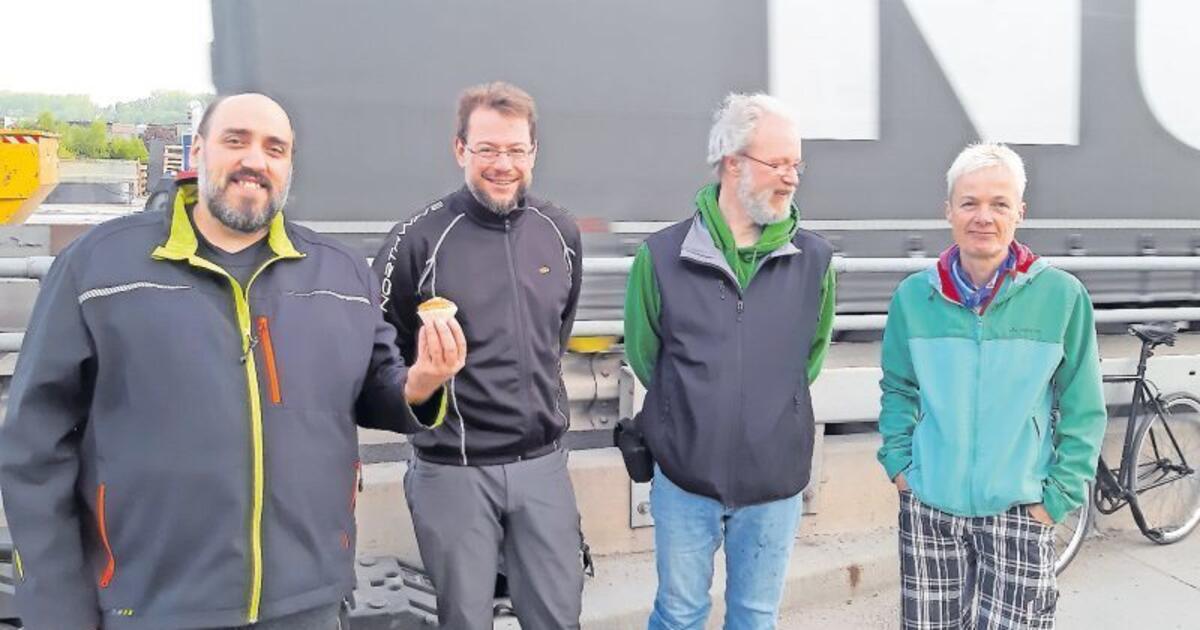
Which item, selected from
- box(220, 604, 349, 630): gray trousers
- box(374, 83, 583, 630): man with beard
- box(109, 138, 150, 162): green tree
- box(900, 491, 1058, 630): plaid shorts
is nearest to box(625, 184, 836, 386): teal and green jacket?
box(374, 83, 583, 630): man with beard

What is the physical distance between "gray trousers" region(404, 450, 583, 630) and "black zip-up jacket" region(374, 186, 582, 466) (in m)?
0.06

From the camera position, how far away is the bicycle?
14.9 feet

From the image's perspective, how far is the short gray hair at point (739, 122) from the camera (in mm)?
2609

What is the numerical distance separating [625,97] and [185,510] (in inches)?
105

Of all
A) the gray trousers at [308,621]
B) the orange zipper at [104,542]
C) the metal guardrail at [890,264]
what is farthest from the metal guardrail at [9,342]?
the gray trousers at [308,621]

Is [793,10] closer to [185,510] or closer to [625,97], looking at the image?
[625,97]

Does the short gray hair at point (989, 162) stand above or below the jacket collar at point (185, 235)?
above

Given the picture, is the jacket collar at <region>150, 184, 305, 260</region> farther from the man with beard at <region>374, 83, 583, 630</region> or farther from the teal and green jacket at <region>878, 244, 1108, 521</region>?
the teal and green jacket at <region>878, 244, 1108, 521</region>

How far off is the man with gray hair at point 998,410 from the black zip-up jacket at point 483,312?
1.01m

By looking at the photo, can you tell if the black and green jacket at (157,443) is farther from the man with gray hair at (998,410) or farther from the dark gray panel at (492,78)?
the dark gray panel at (492,78)

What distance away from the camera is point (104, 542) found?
5.96 feet

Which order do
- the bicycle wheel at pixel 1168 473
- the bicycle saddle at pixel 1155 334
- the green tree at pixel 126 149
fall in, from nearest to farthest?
the bicycle saddle at pixel 1155 334 → the bicycle wheel at pixel 1168 473 → the green tree at pixel 126 149

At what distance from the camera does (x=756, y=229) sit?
2672mm

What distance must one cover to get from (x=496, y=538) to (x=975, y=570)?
4.12 feet
